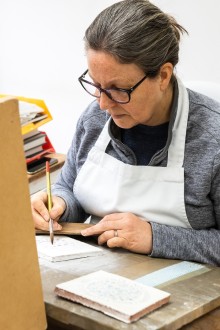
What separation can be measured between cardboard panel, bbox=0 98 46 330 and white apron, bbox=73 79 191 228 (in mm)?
526

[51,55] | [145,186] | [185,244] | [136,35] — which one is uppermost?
[136,35]

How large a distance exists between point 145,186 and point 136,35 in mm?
387

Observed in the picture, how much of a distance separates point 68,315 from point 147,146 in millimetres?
654

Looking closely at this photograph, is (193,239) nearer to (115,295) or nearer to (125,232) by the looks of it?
(125,232)

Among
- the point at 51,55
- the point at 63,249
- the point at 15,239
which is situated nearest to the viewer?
the point at 15,239

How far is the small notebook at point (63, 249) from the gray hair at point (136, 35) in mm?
451

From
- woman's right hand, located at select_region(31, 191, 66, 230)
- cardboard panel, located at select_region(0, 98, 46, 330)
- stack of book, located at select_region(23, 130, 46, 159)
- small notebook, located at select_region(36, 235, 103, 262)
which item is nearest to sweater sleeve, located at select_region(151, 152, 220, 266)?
small notebook, located at select_region(36, 235, 103, 262)

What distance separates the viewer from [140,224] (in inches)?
60.4

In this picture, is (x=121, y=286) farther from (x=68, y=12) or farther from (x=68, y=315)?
(x=68, y=12)

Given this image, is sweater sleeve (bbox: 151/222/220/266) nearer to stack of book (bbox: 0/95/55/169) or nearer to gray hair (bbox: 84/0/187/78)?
gray hair (bbox: 84/0/187/78)

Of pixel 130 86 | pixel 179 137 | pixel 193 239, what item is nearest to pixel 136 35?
pixel 130 86

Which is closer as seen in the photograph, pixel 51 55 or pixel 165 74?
pixel 165 74

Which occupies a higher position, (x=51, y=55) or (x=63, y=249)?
(x=51, y=55)

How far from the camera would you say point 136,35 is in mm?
1496
